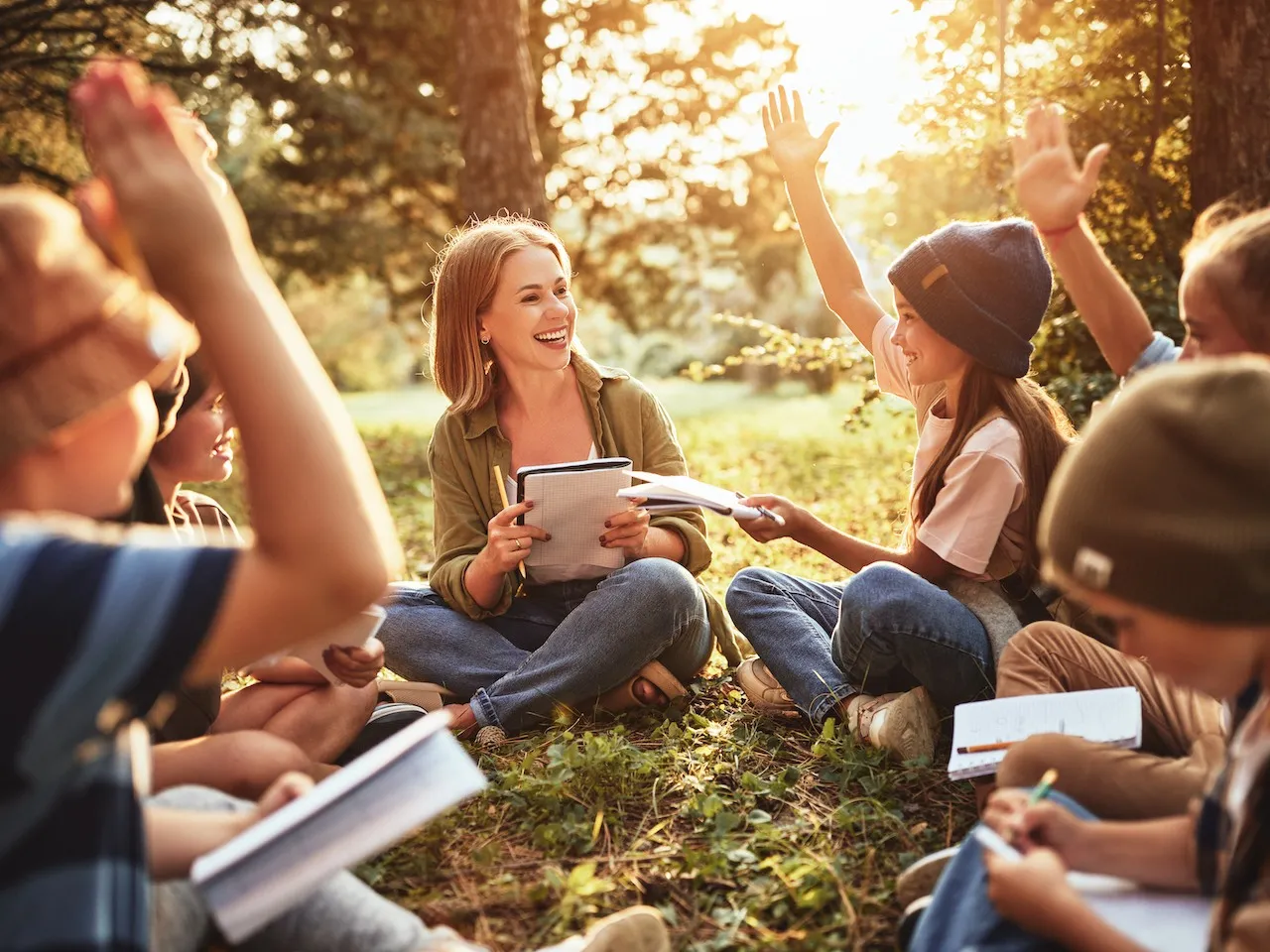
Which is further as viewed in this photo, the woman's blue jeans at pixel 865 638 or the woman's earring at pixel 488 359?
the woman's earring at pixel 488 359

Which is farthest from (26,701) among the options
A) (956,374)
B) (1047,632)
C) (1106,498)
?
(956,374)

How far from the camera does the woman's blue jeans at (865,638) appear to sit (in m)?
2.83

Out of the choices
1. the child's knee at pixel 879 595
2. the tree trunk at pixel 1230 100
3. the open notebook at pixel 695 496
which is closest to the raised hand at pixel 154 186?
the open notebook at pixel 695 496

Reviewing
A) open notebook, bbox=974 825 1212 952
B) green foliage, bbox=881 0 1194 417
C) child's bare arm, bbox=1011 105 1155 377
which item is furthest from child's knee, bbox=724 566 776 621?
green foliage, bbox=881 0 1194 417

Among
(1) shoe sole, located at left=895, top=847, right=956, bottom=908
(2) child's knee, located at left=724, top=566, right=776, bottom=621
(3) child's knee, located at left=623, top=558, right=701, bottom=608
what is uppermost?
(3) child's knee, located at left=623, top=558, right=701, bottom=608

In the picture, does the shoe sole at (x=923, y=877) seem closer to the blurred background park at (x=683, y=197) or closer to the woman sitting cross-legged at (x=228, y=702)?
the blurred background park at (x=683, y=197)

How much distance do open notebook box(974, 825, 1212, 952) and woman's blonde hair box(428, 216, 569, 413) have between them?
2415mm

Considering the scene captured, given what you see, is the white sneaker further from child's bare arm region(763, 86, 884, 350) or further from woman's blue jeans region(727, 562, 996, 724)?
child's bare arm region(763, 86, 884, 350)

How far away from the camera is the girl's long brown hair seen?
283cm

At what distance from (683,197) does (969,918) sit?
1345 centimetres

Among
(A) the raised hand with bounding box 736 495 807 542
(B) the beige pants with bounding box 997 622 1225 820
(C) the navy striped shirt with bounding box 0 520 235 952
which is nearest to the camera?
(C) the navy striped shirt with bounding box 0 520 235 952

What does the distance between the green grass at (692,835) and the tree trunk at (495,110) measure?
14.8 ft

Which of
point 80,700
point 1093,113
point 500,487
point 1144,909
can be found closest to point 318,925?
point 80,700

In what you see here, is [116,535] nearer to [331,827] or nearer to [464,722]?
[331,827]
